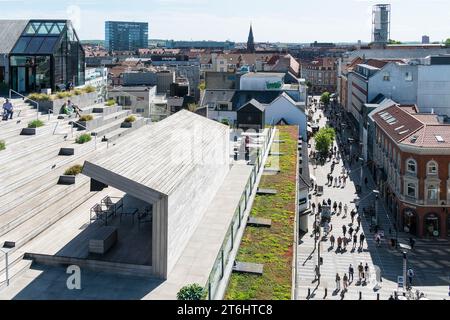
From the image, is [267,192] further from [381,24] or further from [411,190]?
[381,24]

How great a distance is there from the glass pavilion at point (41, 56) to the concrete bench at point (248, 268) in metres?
24.8

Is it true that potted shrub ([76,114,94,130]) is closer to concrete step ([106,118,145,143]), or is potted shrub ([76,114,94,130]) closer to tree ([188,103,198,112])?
concrete step ([106,118,145,143])

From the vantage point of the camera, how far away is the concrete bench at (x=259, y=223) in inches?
1072

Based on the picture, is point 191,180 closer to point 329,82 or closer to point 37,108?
point 37,108

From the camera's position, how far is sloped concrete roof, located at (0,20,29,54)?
3909 cm

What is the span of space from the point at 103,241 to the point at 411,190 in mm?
36146

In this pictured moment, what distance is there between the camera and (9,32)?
40.3 m

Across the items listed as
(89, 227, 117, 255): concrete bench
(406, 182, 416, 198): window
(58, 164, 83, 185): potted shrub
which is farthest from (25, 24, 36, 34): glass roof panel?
(406, 182, 416, 198): window

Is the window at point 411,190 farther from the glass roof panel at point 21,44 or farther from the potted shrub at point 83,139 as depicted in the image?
the glass roof panel at point 21,44

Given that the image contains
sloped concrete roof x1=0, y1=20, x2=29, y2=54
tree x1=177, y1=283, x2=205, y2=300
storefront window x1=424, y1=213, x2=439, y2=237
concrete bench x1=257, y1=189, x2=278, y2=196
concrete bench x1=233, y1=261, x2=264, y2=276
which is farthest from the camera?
storefront window x1=424, y1=213, x2=439, y2=237

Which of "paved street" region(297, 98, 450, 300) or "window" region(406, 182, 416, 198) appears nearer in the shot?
"paved street" region(297, 98, 450, 300)

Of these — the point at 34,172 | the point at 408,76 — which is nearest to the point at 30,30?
the point at 34,172

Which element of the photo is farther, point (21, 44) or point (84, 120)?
point (21, 44)

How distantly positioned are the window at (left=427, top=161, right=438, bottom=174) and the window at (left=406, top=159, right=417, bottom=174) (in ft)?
3.84
